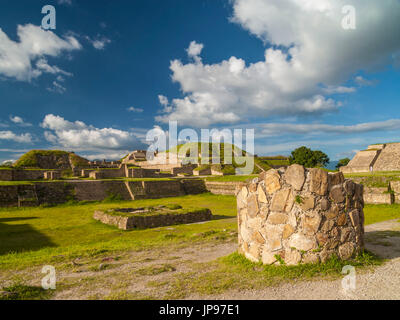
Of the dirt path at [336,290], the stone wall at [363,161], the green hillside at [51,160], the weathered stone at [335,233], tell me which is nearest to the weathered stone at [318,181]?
→ the weathered stone at [335,233]

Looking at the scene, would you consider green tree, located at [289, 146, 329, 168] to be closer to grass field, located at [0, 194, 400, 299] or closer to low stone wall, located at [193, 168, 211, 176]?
low stone wall, located at [193, 168, 211, 176]

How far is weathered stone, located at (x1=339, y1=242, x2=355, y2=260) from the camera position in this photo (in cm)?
557

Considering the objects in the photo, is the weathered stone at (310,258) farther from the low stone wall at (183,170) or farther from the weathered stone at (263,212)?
the low stone wall at (183,170)

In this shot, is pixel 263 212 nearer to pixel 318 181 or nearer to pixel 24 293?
pixel 318 181

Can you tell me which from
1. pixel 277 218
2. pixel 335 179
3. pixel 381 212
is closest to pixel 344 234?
pixel 335 179

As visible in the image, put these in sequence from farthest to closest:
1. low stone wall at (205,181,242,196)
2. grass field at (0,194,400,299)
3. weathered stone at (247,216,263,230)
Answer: low stone wall at (205,181,242,196)
weathered stone at (247,216,263,230)
grass field at (0,194,400,299)

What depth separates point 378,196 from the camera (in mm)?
16891

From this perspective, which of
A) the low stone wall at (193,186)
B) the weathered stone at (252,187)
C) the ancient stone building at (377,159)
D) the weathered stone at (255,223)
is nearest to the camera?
the weathered stone at (255,223)

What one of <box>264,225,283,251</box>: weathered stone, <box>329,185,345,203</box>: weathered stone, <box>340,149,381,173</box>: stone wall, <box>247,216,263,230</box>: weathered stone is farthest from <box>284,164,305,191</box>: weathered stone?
<box>340,149,381,173</box>: stone wall

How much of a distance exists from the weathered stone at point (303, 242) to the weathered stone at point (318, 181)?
3.31 feet

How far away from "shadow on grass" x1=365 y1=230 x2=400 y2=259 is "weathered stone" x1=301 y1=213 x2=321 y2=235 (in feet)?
7.76

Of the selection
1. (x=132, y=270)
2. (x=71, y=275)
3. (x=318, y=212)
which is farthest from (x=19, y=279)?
(x=318, y=212)

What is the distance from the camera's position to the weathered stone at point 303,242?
5.36m
